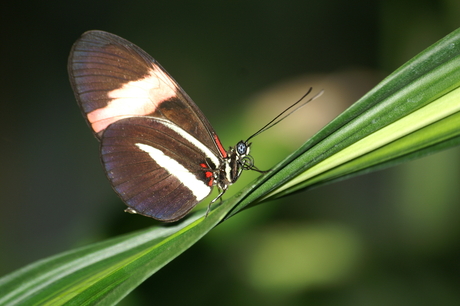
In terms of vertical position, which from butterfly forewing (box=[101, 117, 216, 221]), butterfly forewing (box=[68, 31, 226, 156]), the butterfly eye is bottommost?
the butterfly eye

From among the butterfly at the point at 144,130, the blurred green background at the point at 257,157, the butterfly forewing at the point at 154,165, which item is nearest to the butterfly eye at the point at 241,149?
the butterfly at the point at 144,130

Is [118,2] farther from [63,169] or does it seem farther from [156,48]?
[63,169]

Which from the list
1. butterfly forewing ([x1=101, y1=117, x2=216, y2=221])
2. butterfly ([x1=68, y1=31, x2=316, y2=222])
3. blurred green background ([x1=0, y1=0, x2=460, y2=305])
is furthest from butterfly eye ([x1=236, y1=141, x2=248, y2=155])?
blurred green background ([x1=0, y1=0, x2=460, y2=305])

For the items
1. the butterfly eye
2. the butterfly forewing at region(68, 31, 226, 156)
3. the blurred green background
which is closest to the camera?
the butterfly forewing at region(68, 31, 226, 156)

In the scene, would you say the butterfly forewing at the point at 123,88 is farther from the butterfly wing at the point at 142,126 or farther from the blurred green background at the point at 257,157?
the blurred green background at the point at 257,157

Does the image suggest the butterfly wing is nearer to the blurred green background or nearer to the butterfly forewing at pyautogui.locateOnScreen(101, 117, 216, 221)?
the butterfly forewing at pyautogui.locateOnScreen(101, 117, 216, 221)

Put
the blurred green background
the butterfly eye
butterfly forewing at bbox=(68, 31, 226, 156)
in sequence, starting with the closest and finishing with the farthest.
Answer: butterfly forewing at bbox=(68, 31, 226, 156), the butterfly eye, the blurred green background

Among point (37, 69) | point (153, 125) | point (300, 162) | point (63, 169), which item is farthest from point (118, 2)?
point (300, 162)

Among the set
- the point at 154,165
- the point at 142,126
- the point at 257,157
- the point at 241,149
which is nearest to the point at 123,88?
the point at 142,126
